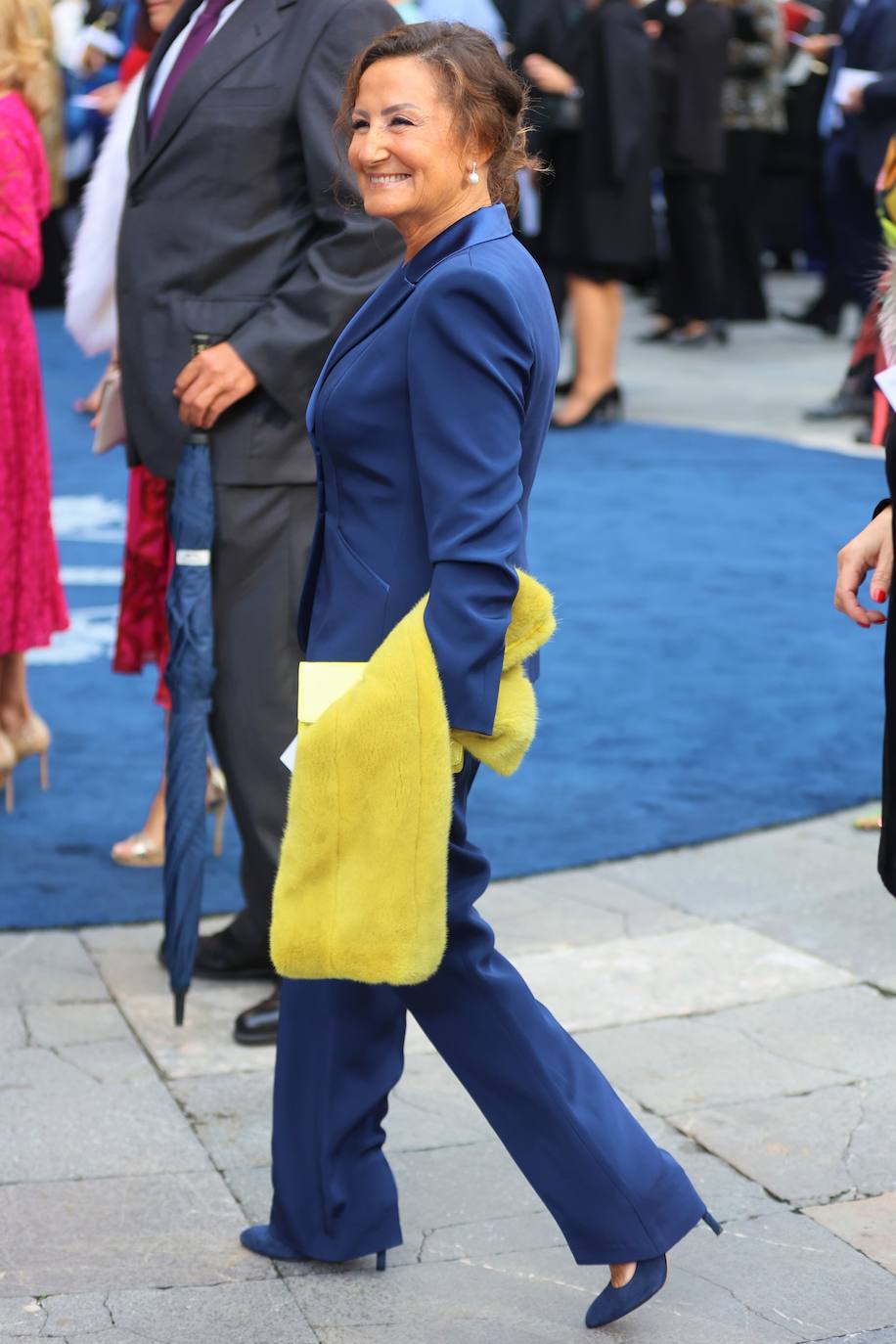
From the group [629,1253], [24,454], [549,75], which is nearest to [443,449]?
[629,1253]

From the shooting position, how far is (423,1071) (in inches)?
151

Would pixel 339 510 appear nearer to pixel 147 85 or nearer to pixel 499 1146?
pixel 499 1146

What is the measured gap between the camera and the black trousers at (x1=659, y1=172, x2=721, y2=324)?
12781mm

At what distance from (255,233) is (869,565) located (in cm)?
152

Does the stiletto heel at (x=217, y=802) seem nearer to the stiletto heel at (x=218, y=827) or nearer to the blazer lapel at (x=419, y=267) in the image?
the stiletto heel at (x=218, y=827)

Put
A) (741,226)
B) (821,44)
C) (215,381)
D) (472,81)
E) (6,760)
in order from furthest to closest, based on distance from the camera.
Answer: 1. (741,226)
2. (821,44)
3. (6,760)
4. (215,381)
5. (472,81)

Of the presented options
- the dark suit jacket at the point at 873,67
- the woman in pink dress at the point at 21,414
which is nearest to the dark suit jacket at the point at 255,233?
the woman in pink dress at the point at 21,414

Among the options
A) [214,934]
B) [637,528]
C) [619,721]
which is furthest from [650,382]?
[214,934]

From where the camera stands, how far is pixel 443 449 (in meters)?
2.60

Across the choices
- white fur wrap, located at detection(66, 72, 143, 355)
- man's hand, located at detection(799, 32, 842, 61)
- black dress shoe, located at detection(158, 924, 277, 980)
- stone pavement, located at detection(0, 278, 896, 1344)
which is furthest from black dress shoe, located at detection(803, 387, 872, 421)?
black dress shoe, located at detection(158, 924, 277, 980)

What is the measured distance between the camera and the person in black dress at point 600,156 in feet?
33.6

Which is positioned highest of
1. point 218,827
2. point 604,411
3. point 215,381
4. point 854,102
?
point 215,381

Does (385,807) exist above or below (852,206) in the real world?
above

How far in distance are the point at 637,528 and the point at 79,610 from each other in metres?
2.45
